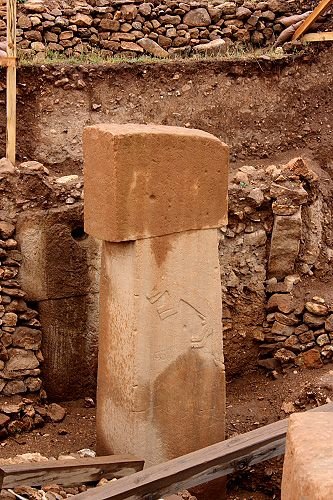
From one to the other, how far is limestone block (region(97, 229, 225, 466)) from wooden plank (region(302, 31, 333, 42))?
477 cm

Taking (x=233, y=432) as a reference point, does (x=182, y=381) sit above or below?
above

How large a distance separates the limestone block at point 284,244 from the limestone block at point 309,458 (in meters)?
5.61

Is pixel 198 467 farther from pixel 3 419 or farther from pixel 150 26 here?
pixel 150 26

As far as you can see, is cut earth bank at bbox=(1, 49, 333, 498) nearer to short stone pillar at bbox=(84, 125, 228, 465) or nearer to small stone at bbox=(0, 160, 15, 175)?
small stone at bbox=(0, 160, 15, 175)

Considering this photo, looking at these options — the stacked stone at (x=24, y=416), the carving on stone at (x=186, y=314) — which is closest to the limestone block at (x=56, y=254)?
the stacked stone at (x=24, y=416)

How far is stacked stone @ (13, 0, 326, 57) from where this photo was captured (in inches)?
400

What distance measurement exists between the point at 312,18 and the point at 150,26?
1.98 m

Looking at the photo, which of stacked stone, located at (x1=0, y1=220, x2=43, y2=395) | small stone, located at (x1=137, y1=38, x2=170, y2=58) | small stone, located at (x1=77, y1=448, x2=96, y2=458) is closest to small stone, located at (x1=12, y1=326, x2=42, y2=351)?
stacked stone, located at (x1=0, y1=220, x2=43, y2=395)

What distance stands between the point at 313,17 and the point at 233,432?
5088 millimetres

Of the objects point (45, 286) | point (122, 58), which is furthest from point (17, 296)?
point (122, 58)

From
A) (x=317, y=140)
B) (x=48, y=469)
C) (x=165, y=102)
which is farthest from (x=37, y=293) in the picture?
(x=317, y=140)

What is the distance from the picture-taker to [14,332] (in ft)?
23.3

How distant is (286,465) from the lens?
2520mm

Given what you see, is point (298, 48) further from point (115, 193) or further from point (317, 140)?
point (115, 193)
